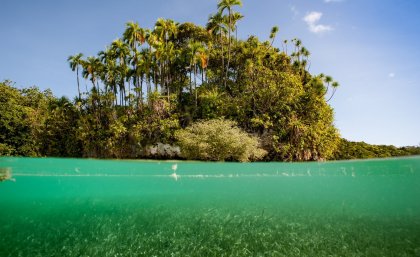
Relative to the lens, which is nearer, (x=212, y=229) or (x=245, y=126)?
(x=212, y=229)

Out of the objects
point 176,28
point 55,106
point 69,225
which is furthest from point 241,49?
point 69,225

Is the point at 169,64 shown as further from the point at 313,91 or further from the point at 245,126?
the point at 313,91

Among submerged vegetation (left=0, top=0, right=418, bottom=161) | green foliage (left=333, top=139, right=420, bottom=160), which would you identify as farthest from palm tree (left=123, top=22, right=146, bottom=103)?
green foliage (left=333, top=139, right=420, bottom=160)

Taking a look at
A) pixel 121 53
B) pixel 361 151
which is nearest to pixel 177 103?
pixel 121 53

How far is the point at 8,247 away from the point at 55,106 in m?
39.1

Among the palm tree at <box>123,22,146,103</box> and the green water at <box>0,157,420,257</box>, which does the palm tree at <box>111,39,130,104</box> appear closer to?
the palm tree at <box>123,22,146,103</box>

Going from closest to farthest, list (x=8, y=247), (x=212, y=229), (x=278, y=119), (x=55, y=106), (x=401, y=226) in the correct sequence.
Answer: (x=8, y=247) < (x=212, y=229) < (x=401, y=226) < (x=278, y=119) < (x=55, y=106)

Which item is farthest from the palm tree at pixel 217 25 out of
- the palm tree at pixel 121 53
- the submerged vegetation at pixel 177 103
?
the palm tree at pixel 121 53

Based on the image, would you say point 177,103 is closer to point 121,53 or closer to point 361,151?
point 121,53

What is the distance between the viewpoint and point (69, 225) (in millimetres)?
16656

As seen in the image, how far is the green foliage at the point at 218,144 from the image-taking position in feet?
118

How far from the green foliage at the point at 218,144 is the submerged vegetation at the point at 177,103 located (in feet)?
7.67

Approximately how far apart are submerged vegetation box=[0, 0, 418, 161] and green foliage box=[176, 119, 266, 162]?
2338mm

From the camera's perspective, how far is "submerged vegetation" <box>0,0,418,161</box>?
42500mm
